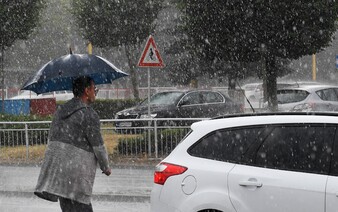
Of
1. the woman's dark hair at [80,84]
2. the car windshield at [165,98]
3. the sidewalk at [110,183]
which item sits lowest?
the sidewalk at [110,183]

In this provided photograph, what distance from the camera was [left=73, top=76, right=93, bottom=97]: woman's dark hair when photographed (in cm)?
666

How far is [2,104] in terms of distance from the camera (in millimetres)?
32375

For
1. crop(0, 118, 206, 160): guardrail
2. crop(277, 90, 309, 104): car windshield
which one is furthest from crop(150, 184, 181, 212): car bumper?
crop(277, 90, 309, 104): car windshield

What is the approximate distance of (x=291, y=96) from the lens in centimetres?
2347

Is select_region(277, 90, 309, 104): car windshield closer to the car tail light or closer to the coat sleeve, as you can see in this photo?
the car tail light

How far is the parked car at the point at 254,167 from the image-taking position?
6.10 m

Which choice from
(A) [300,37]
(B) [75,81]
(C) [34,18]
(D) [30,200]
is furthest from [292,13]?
(B) [75,81]

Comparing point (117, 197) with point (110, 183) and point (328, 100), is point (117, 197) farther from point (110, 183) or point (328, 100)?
point (328, 100)

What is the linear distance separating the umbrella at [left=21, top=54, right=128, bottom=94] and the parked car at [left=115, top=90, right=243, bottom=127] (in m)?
15.1

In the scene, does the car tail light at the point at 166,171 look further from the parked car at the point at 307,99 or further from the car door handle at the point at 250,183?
the parked car at the point at 307,99

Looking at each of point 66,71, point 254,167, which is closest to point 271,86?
point 66,71

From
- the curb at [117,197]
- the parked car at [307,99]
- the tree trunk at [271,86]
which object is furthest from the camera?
the parked car at [307,99]

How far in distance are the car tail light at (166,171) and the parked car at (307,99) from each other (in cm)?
1627

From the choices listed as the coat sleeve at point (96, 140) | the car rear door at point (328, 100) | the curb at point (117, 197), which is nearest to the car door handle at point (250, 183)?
the coat sleeve at point (96, 140)
